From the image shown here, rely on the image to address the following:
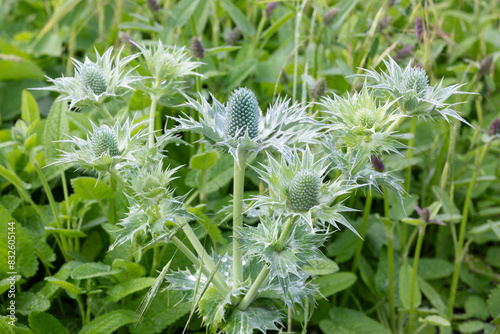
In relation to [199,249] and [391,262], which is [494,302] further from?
[199,249]

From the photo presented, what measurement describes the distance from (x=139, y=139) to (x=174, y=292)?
1.89ft

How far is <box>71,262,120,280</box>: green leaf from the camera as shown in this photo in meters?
1.30

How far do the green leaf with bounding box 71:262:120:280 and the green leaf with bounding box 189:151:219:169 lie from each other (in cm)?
41

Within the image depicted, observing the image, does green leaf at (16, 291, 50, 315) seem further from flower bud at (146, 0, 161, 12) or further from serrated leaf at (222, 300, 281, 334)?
flower bud at (146, 0, 161, 12)

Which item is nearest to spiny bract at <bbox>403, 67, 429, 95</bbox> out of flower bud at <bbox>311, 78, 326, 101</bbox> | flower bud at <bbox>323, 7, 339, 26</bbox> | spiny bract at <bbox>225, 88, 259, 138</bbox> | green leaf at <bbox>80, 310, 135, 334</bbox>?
spiny bract at <bbox>225, 88, 259, 138</bbox>

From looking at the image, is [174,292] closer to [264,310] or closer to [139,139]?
[264,310]

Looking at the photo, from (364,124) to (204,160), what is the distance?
26.6 inches

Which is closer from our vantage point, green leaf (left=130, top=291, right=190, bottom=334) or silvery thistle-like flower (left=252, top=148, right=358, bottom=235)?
silvery thistle-like flower (left=252, top=148, right=358, bottom=235)

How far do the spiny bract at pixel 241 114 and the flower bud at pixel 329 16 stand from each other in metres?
0.90

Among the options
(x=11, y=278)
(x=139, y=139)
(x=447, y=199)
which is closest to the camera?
(x=139, y=139)

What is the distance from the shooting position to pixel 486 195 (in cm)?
199

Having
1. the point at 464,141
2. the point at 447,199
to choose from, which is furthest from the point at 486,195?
the point at 447,199

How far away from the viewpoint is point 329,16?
1754mm

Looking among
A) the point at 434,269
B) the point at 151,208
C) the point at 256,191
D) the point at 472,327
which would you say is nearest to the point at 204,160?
the point at 256,191
